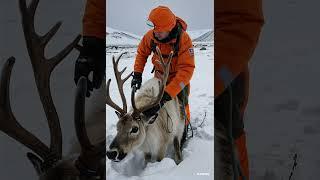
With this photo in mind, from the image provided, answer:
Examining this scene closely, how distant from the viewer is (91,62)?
2025mm

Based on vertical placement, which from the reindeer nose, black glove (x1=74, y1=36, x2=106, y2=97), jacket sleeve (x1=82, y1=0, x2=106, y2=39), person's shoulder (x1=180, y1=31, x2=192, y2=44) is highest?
jacket sleeve (x1=82, y1=0, x2=106, y2=39)

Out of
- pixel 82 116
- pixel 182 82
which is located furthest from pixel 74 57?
pixel 182 82

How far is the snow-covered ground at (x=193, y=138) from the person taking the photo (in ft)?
6.20

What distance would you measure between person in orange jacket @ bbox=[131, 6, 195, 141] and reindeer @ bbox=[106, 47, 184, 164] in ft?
0.11

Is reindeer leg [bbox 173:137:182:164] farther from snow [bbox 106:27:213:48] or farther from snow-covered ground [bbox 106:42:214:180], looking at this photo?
snow [bbox 106:27:213:48]

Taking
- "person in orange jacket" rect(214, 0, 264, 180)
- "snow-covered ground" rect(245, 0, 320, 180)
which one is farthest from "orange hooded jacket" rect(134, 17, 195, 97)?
"snow-covered ground" rect(245, 0, 320, 180)

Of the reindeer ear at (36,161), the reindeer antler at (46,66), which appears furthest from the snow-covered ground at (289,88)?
the reindeer ear at (36,161)

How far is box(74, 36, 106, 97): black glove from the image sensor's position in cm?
200

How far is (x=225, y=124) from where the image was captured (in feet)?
6.36

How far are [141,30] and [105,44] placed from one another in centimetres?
21

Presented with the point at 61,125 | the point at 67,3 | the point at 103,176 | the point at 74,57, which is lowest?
the point at 103,176

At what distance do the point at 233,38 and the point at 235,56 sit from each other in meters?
0.10

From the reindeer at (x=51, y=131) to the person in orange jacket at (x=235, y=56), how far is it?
2.32 ft

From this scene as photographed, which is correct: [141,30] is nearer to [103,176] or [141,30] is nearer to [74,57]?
[74,57]
